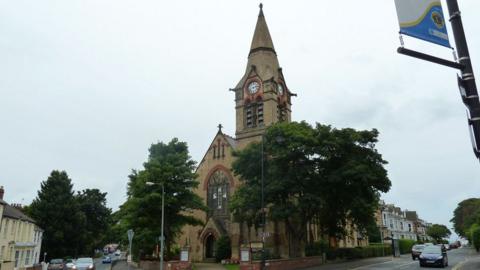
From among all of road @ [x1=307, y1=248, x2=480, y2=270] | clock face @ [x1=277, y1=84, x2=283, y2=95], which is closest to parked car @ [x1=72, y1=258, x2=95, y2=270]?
road @ [x1=307, y1=248, x2=480, y2=270]

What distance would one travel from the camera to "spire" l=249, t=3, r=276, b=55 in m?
55.3

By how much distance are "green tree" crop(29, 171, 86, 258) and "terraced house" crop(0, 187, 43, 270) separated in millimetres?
7809

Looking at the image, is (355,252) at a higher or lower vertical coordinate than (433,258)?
higher

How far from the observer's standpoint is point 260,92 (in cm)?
5225

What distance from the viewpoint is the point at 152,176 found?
34812 millimetres

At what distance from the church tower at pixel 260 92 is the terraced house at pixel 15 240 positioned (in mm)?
27403

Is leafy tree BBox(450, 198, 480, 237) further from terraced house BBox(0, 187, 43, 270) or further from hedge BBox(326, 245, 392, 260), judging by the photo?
terraced house BBox(0, 187, 43, 270)

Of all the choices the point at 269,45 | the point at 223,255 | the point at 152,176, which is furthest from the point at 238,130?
the point at 152,176

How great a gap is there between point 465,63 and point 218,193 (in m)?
45.3

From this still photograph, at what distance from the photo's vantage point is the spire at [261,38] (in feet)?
181

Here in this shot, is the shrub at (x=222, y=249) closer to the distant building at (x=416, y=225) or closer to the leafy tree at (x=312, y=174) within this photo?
the leafy tree at (x=312, y=174)

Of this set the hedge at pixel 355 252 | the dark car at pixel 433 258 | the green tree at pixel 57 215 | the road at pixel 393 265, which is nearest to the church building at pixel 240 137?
the hedge at pixel 355 252

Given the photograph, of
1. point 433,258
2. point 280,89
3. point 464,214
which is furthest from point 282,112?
point 464,214

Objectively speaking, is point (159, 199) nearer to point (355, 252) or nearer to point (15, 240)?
point (15, 240)
